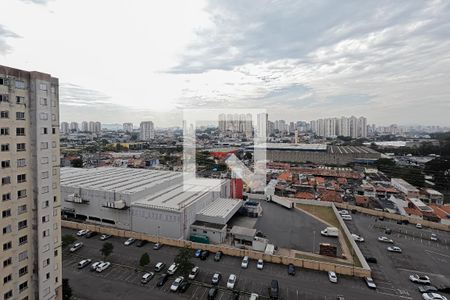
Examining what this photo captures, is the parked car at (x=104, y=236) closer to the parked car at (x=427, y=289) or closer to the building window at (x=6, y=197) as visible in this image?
the building window at (x=6, y=197)

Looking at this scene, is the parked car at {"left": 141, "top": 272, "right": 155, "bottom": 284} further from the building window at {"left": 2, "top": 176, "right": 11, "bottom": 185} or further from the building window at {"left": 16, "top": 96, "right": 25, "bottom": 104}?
the building window at {"left": 16, "top": 96, "right": 25, "bottom": 104}

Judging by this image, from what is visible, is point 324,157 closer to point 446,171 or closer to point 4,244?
point 446,171

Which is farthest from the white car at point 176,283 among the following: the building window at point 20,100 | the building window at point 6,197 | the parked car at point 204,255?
the building window at point 20,100

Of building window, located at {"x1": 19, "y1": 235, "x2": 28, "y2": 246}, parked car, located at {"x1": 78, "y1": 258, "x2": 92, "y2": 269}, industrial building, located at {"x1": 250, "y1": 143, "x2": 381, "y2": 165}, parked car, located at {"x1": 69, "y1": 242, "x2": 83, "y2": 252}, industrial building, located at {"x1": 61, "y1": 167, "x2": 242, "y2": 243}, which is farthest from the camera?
industrial building, located at {"x1": 250, "y1": 143, "x2": 381, "y2": 165}

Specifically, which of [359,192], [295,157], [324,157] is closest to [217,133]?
[295,157]

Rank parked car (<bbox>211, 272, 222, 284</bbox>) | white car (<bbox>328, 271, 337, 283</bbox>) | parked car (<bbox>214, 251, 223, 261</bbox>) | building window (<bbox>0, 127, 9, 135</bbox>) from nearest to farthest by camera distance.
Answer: building window (<bbox>0, 127, 9, 135</bbox>) → parked car (<bbox>211, 272, 222, 284</bbox>) → white car (<bbox>328, 271, 337, 283</bbox>) → parked car (<bbox>214, 251, 223, 261</bbox>)

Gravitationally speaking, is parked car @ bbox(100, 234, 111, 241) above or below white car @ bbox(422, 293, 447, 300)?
above

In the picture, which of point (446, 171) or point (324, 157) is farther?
point (324, 157)

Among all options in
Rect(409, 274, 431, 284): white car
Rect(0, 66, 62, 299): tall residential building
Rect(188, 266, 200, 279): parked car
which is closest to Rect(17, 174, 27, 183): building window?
Rect(0, 66, 62, 299): tall residential building
